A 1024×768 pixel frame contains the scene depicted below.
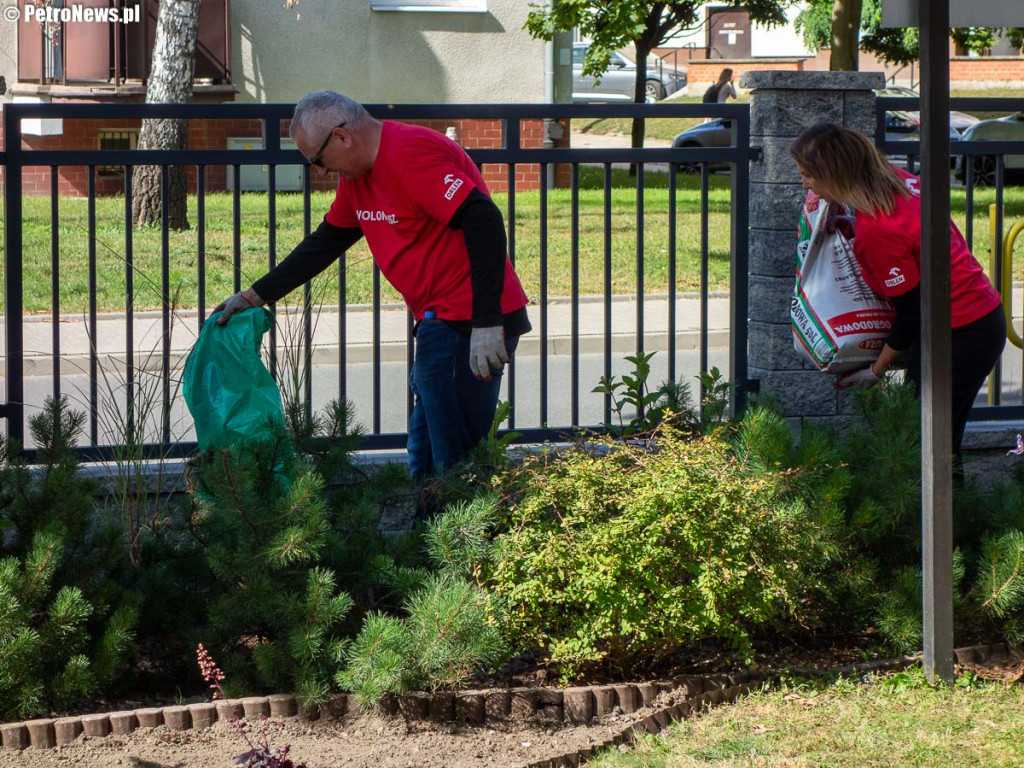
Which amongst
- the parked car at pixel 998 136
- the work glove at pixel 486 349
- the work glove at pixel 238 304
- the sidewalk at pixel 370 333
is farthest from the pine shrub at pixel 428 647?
the parked car at pixel 998 136

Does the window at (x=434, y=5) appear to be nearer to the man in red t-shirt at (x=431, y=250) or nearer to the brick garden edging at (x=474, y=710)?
the man in red t-shirt at (x=431, y=250)

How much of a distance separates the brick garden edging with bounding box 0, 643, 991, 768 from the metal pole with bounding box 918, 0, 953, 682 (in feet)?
2.06

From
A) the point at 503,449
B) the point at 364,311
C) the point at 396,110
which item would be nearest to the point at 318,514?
the point at 503,449

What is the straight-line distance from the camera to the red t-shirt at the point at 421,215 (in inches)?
167

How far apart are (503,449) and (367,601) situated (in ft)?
2.04

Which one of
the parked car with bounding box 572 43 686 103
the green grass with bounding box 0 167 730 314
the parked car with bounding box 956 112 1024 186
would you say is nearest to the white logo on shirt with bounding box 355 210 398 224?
the green grass with bounding box 0 167 730 314

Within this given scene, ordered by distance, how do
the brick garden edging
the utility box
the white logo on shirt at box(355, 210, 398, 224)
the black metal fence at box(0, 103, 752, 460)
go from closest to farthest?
the brick garden edging < the white logo on shirt at box(355, 210, 398, 224) < the black metal fence at box(0, 103, 752, 460) < the utility box

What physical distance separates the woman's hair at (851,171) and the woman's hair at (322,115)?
160cm

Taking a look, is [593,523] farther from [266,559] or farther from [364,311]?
[364,311]

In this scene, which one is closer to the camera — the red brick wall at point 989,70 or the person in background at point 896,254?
the person in background at point 896,254

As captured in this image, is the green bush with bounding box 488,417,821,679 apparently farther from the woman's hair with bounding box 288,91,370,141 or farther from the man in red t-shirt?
the woman's hair with bounding box 288,91,370,141

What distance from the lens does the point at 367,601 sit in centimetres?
401

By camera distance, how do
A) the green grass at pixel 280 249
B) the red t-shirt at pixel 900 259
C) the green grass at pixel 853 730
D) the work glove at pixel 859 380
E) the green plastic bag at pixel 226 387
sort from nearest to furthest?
1. the green grass at pixel 853 730
2. the green plastic bag at pixel 226 387
3. the red t-shirt at pixel 900 259
4. the work glove at pixel 859 380
5. the green grass at pixel 280 249

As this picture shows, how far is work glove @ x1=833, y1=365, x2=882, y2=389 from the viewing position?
16.6 ft
